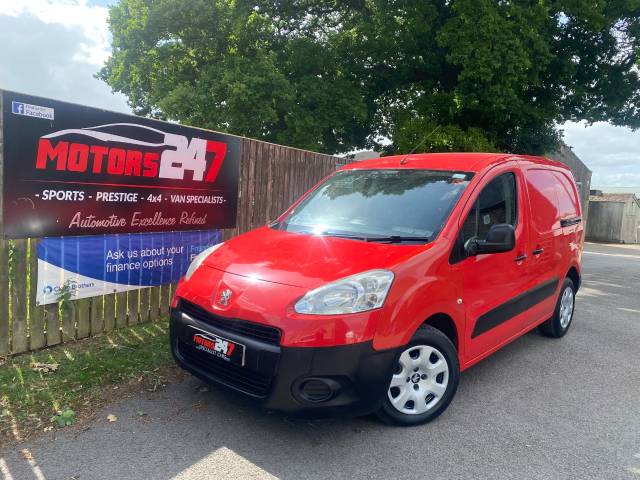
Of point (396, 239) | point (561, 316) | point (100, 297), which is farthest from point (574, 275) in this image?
point (100, 297)

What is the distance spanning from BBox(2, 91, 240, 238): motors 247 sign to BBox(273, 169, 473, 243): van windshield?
1735 millimetres

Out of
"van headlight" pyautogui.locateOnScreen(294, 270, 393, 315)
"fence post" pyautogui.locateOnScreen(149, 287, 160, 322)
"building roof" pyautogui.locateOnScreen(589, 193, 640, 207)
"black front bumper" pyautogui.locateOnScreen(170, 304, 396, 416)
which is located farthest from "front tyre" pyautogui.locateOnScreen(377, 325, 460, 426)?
"building roof" pyautogui.locateOnScreen(589, 193, 640, 207)

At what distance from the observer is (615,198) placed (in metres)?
30.2

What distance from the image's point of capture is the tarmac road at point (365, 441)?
9.33 ft

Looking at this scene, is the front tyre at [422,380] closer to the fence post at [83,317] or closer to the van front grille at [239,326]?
the van front grille at [239,326]

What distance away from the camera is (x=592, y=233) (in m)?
28.5

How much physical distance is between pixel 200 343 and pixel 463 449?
1.87 m

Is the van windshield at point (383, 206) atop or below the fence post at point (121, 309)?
atop

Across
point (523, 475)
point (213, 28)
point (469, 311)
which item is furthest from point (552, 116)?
point (523, 475)

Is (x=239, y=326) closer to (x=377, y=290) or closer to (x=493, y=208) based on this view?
(x=377, y=290)

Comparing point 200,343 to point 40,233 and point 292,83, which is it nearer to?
point 40,233

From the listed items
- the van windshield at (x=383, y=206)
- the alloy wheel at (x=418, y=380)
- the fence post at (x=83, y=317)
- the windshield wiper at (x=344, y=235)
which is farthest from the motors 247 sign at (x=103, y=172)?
the alloy wheel at (x=418, y=380)

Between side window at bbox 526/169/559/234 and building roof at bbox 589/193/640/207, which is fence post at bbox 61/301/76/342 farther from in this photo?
building roof at bbox 589/193/640/207

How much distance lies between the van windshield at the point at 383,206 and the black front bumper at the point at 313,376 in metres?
1.03
